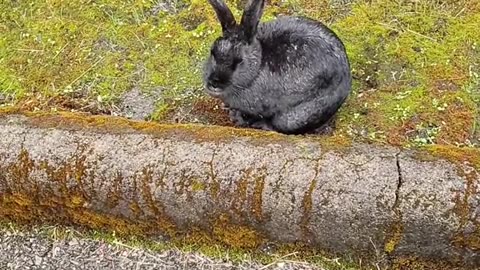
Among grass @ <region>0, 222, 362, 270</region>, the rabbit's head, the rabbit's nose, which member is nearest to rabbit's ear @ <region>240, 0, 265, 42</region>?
the rabbit's head

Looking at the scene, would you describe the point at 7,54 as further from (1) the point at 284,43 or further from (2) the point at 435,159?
(2) the point at 435,159

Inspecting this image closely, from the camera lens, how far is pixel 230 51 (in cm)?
336

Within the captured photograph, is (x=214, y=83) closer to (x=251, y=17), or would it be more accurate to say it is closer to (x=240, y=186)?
(x=251, y=17)

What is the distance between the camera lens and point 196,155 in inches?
126

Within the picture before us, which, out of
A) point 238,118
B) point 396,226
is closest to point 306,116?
point 238,118

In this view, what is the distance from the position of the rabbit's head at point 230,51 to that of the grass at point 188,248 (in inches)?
29.2

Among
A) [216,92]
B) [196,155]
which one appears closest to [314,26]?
[216,92]

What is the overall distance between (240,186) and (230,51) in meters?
0.64

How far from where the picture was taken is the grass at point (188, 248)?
325 centimetres

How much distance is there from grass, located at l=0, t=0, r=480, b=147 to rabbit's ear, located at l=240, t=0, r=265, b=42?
0.65m

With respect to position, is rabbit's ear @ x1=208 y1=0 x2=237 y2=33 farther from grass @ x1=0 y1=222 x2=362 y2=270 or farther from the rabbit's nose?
grass @ x1=0 y1=222 x2=362 y2=270

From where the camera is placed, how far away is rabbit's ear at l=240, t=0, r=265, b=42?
3148 millimetres

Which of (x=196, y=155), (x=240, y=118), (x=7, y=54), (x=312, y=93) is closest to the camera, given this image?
(x=196, y=155)

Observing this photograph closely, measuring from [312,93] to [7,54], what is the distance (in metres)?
1.92
